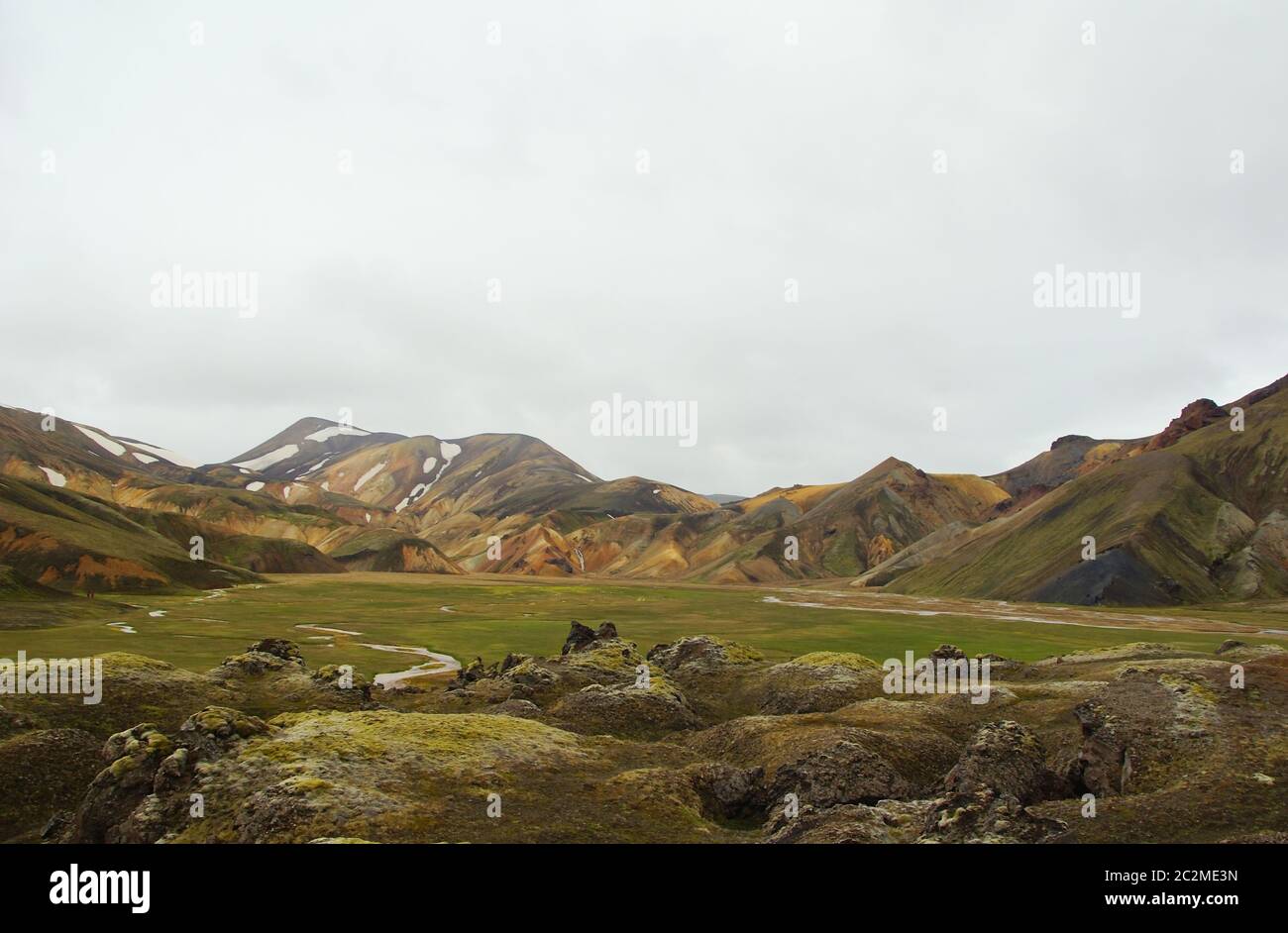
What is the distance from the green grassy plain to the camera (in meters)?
76.6

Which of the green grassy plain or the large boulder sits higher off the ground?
the large boulder

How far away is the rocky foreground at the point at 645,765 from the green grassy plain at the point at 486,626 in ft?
86.9

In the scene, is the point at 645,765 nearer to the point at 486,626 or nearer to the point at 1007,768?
the point at 1007,768

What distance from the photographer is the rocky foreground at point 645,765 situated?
25.5 m

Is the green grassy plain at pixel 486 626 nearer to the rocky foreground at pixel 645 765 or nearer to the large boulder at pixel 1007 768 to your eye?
the rocky foreground at pixel 645 765

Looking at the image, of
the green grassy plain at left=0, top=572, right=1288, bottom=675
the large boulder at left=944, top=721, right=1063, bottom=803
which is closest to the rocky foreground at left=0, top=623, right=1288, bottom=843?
the large boulder at left=944, top=721, right=1063, bottom=803

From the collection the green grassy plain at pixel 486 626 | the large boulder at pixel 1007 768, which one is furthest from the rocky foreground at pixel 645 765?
the green grassy plain at pixel 486 626

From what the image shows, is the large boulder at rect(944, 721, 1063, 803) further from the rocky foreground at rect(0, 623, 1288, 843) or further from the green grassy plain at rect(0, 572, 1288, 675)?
the green grassy plain at rect(0, 572, 1288, 675)

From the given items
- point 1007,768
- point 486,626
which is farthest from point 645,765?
point 486,626

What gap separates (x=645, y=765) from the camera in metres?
36.0

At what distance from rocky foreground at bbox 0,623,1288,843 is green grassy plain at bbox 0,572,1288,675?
26.5m

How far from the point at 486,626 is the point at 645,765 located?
261ft
